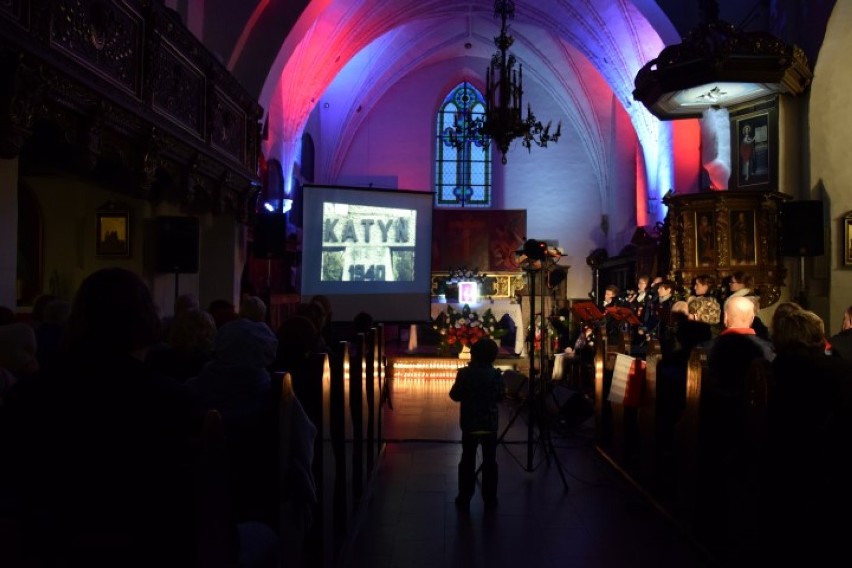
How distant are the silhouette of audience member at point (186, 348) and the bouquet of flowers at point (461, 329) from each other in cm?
829

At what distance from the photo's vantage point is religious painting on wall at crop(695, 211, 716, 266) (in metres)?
9.27

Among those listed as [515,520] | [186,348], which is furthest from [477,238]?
[186,348]

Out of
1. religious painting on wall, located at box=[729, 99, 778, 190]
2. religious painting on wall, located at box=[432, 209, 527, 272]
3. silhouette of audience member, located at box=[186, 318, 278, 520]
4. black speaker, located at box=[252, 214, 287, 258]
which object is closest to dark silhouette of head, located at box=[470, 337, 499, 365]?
silhouette of audience member, located at box=[186, 318, 278, 520]

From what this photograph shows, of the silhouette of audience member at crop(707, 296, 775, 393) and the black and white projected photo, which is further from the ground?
the black and white projected photo

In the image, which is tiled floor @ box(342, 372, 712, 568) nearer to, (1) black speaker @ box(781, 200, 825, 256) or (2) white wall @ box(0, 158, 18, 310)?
(2) white wall @ box(0, 158, 18, 310)

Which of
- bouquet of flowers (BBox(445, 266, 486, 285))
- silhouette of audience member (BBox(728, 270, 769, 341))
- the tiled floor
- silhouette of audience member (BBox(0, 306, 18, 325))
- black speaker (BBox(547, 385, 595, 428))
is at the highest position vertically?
bouquet of flowers (BBox(445, 266, 486, 285))

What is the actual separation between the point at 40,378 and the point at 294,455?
135cm

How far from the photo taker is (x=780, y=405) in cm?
316

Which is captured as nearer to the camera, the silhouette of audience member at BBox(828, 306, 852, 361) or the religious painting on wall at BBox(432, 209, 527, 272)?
the silhouette of audience member at BBox(828, 306, 852, 361)

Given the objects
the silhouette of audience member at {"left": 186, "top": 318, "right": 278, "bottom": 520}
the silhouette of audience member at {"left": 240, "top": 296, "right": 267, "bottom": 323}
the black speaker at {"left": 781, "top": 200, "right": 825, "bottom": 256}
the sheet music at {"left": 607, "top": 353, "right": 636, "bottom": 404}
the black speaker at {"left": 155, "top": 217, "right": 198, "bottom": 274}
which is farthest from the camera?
the black speaker at {"left": 781, "top": 200, "right": 825, "bottom": 256}

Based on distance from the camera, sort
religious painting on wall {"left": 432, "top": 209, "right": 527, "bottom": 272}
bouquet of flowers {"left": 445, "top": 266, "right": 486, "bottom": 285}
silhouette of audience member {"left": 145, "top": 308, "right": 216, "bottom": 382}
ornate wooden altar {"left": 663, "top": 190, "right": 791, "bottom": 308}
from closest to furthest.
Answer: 1. silhouette of audience member {"left": 145, "top": 308, "right": 216, "bottom": 382}
2. ornate wooden altar {"left": 663, "top": 190, "right": 791, "bottom": 308}
3. bouquet of flowers {"left": 445, "top": 266, "right": 486, "bottom": 285}
4. religious painting on wall {"left": 432, "top": 209, "right": 527, "bottom": 272}

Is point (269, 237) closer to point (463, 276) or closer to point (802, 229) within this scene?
point (802, 229)

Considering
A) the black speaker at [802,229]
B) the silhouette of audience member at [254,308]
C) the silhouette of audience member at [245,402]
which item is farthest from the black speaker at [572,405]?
the silhouette of audience member at [245,402]

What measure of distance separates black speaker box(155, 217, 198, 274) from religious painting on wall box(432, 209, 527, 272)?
516 inches
